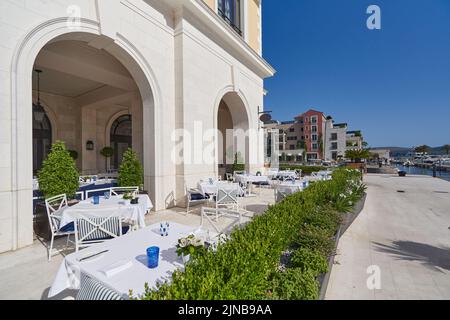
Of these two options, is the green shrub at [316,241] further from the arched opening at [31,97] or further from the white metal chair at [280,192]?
the arched opening at [31,97]

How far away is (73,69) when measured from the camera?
26.6ft

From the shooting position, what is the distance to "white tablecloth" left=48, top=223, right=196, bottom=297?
171 centimetres

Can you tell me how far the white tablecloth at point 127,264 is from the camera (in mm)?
1711

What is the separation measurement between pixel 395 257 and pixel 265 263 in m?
3.42

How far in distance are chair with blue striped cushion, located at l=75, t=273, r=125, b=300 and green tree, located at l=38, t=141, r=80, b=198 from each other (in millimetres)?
3598

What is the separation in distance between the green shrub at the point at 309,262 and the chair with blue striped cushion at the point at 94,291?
81.9 inches

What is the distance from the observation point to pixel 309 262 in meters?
2.68

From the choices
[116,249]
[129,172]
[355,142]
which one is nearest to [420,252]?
[116,249]

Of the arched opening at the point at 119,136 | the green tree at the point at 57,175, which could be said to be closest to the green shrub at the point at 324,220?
the green tree at the point at 57,175

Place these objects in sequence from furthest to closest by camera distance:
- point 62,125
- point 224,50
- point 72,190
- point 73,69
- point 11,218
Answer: point 62,125 < point 224,50 < point 73,69 < point 72,190 < point 11,218

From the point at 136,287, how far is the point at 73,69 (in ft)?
31.1

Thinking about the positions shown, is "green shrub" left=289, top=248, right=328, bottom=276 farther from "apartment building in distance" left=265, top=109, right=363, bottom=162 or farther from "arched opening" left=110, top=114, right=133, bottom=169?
"apartment building in distance" left=265, top=109, right=363, bottom=162
